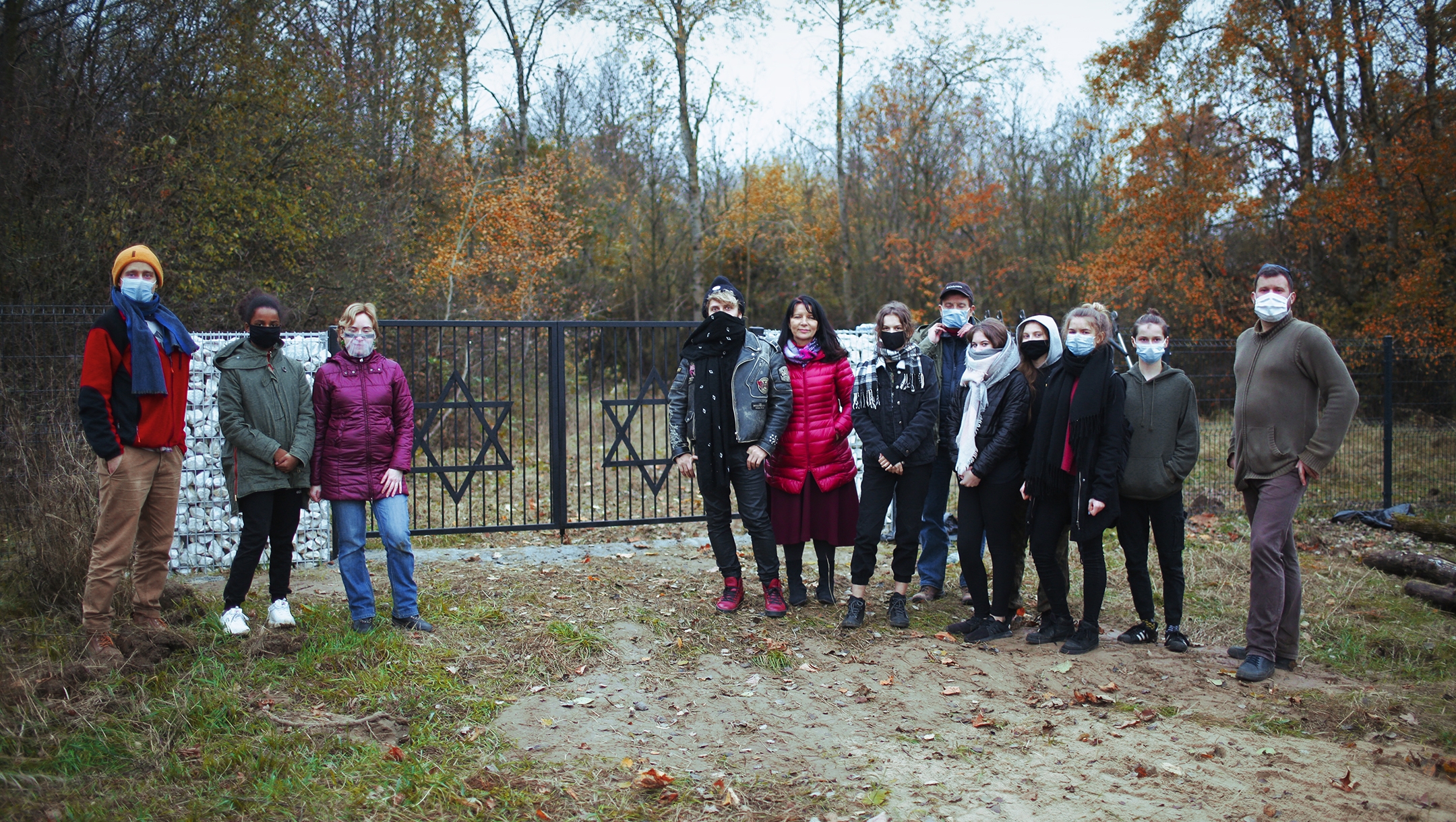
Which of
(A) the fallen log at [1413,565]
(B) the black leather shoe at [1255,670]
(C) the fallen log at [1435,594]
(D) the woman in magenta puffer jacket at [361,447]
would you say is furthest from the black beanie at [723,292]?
(A) the fallen log at [1413,565]

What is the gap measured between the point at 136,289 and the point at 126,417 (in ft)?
2.14

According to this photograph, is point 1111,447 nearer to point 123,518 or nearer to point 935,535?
point 935,535

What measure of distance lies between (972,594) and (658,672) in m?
2.00

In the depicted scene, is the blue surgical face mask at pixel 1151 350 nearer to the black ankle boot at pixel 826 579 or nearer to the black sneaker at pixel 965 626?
the black sneaker at pixel 965 626

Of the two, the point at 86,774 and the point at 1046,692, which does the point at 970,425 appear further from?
the point at 86,774

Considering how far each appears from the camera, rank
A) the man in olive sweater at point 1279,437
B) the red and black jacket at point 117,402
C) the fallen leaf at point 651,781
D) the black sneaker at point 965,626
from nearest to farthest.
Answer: the fallen leaf at point 651,781, the red and black jacket at point 117,402, the man in olive sweater at point 1279,437, the black sneaker at point 965,626

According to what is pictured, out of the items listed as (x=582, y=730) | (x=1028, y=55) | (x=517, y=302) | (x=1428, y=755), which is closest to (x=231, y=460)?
(x=582, y=730)

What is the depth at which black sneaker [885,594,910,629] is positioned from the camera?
5594 millimetres

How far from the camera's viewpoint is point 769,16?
23344 millimetres

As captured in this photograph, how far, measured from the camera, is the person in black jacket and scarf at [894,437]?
5.41 m

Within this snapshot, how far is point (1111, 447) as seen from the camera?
→ 16.3ft

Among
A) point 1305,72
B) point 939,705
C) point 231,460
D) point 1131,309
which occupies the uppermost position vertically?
point 1305,72

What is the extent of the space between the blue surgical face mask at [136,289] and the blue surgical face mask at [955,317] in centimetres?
454

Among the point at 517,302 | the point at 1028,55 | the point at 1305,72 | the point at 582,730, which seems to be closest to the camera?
the point at 582,730
